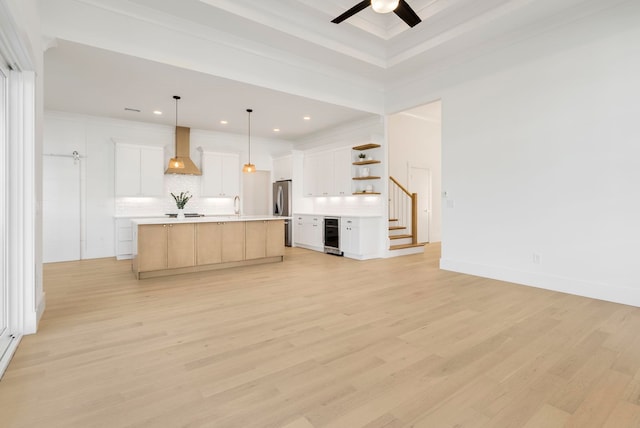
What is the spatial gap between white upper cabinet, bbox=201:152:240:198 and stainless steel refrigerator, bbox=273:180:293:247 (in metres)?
1.09

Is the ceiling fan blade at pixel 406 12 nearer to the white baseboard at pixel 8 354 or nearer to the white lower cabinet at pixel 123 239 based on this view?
the white baseboard at pixel 8 354

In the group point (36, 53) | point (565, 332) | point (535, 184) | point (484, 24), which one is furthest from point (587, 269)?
point (36, 53)

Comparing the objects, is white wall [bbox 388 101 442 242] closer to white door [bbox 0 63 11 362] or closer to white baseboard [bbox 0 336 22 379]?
white door [bbox 0 63 11 362]

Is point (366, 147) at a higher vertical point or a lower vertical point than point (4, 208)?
higher

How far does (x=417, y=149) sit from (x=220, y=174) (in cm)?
527

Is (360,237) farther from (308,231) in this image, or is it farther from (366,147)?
(366,147)

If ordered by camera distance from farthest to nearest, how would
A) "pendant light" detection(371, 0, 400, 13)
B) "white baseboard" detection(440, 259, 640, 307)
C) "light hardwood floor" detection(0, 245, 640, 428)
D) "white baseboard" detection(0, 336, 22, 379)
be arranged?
"white baseboard" detection(440, 259, 640, 307), "pendant light" detection(371, 0, 400, 13), "white baseboard" detection(0, 336, 22, 379), "light hardwood floor" detection(0, 245, 640, 428)

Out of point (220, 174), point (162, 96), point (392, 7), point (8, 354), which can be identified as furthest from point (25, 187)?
point (220, 174)

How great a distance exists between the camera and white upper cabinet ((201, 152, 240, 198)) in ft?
25.6

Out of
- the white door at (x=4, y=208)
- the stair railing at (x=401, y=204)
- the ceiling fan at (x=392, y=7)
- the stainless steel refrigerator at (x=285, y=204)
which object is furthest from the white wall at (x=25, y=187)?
the stair railing at (x=401, y=204)

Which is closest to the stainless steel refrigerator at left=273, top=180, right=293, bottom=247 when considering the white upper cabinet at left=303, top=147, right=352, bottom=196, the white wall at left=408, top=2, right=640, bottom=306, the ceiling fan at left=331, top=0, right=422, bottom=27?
the white upper cabinet at left=303, top=147, right=352, bottom=196

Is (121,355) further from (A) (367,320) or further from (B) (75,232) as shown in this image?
→ (B) (75,232)

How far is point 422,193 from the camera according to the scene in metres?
8.68

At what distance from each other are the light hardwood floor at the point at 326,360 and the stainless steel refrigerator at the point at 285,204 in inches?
172
